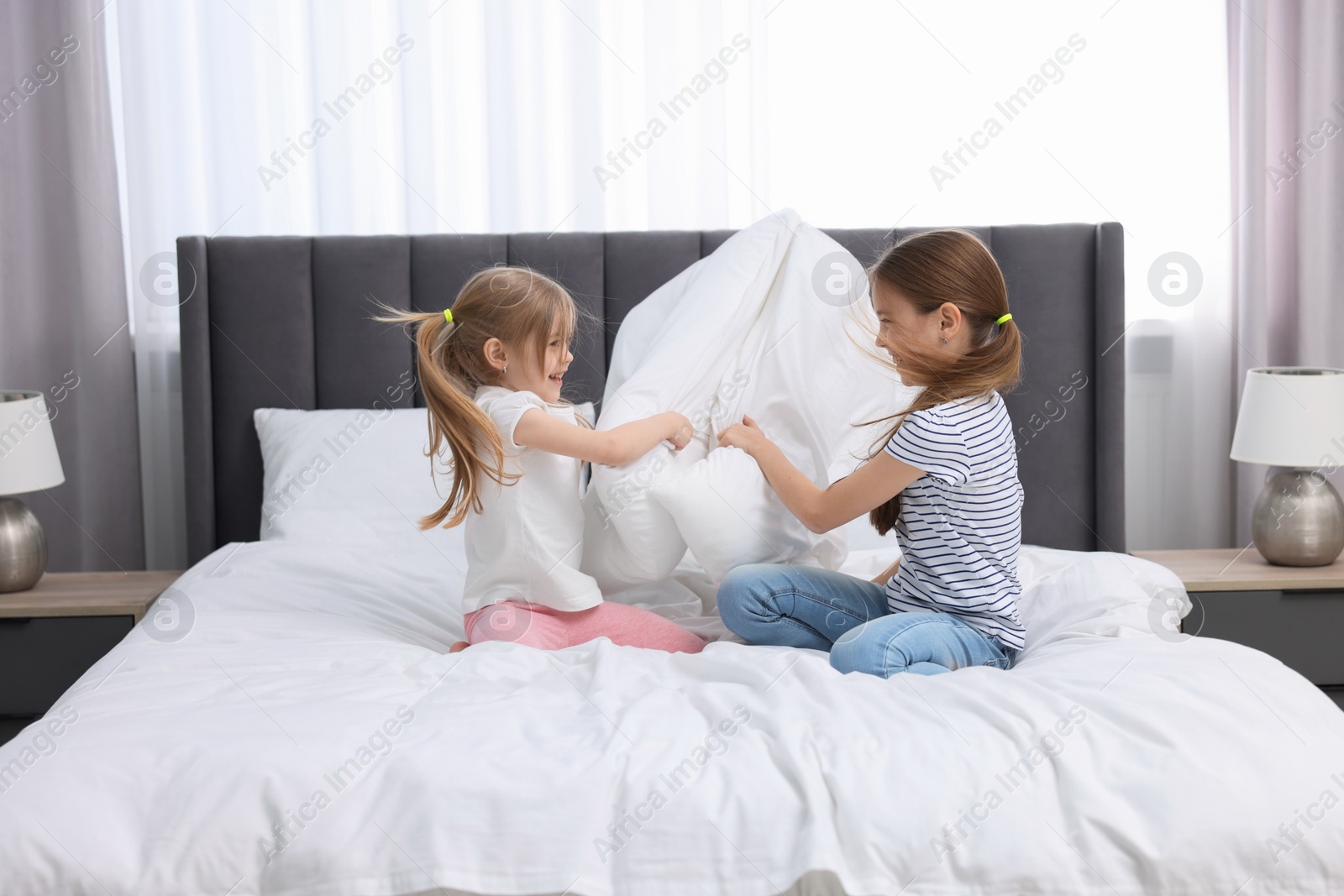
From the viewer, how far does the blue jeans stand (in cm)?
135

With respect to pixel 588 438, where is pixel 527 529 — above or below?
below

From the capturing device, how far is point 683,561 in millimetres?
Answer: 1986

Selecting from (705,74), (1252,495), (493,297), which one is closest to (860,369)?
(493,297)

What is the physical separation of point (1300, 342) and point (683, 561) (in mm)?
1750

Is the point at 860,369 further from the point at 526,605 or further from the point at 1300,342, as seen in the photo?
the point at 1300,342

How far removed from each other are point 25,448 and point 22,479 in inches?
2.6

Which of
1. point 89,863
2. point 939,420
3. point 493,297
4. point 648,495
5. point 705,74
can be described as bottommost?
point 89,863

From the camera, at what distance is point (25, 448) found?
213 cm

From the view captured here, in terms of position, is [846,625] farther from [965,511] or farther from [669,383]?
[669,383]

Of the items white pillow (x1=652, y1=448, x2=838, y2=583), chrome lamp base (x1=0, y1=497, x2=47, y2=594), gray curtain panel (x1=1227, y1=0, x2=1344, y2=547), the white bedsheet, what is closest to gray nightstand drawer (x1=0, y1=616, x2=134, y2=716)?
chrome lamp base (x1=0, y1=497, x2=47, y2=594)

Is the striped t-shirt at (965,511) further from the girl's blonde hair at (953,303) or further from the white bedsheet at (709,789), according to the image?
the white bedsheet at (709,789)

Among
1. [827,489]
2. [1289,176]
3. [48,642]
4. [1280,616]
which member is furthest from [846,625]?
[1289,176]

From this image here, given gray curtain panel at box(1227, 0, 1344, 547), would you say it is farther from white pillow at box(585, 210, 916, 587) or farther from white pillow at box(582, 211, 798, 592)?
white pillow at box(582, 211, 798, 592)

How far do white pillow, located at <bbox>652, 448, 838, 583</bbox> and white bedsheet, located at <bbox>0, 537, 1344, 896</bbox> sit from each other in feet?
1.09
